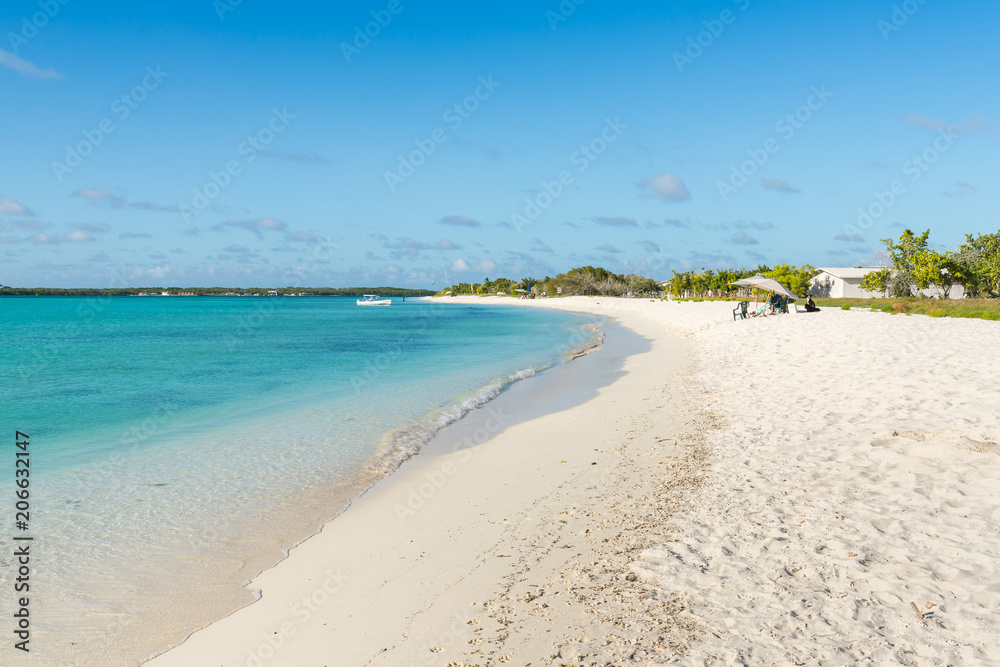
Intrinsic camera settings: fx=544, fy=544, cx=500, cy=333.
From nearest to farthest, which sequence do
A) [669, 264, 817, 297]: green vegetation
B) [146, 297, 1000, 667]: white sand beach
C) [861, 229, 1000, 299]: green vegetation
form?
1. [146, 297, 1000, 667]: white sand beach
2. [861, 229, 1000, 299]: green vegetation
3. [669, 264, 817, 297]: green vegetation

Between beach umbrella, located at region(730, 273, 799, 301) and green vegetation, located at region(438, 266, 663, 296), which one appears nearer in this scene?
beach umbrella, located at region(730, 273, 799, 301)

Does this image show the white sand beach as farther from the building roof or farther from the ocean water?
the building roof

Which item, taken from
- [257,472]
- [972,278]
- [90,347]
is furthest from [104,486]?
[972,278]

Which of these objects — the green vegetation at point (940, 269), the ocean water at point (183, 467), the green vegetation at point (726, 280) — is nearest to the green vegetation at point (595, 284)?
the green vegetation at point (726, 280)

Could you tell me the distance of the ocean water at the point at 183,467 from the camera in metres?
4.99

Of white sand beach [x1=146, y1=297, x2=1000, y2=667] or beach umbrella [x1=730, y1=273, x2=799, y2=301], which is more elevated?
beach umbrella [x1=730, y1=273, x2=799, y2=301]

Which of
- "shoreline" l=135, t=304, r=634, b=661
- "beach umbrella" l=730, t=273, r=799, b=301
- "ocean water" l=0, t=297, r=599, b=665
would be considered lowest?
"ocean water" l=0, t=297, r=599, b=665

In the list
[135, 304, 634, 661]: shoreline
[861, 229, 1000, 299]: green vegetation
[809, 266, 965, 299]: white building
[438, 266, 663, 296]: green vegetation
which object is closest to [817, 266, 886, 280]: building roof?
[809, 266, 965, 299]: white building

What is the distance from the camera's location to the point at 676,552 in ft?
15.6

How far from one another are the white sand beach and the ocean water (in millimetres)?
633

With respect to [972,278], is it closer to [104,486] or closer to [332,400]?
[332,400]

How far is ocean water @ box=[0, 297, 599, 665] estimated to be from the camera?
499 cm

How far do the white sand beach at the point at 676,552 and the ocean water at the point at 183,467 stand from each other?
633mm

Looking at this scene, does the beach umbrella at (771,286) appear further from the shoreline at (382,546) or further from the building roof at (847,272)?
the building roof at (847,272)
